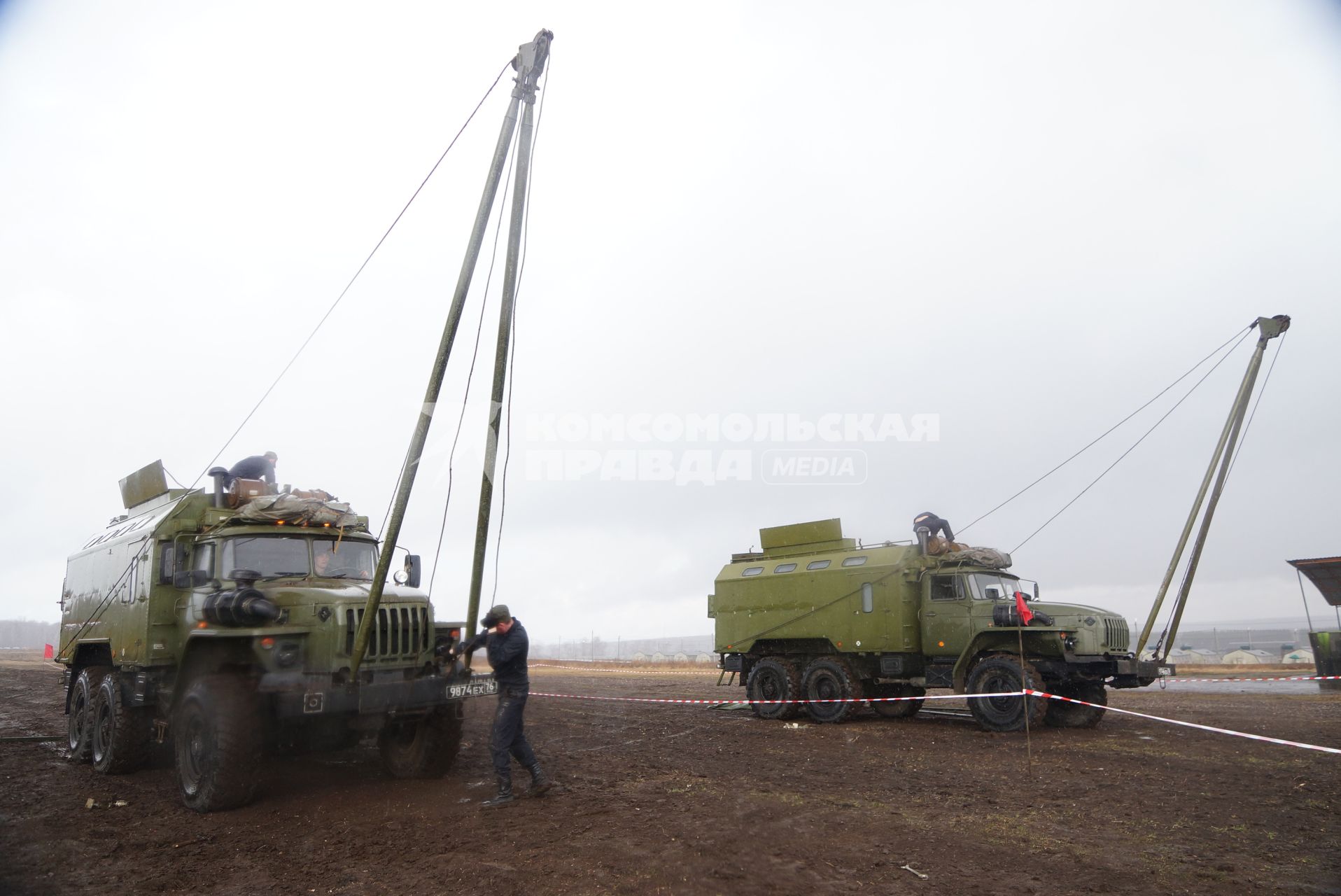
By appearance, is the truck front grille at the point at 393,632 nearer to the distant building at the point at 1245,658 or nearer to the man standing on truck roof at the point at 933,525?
the man standing on truck roof at the point at 933,525

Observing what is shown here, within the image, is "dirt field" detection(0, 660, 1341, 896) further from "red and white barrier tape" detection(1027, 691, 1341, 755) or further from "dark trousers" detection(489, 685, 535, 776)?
"dark trousers" detection(489, 685, 535, 776)

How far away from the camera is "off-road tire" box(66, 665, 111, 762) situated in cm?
1034

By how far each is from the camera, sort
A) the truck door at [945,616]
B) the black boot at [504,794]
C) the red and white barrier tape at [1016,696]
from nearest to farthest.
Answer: the black boot at [504,794]
the red and white barrier tape at [1016,696]
the truck door at [945,616]

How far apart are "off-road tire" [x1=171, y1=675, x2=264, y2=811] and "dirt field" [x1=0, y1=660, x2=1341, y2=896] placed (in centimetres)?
23

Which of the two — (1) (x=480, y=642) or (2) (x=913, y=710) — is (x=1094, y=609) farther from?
(1) (x=480, y=642)

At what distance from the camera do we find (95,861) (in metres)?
6.24

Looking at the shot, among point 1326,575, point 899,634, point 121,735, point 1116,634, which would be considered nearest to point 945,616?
point 899,634

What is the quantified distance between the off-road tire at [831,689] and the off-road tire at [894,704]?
74cm

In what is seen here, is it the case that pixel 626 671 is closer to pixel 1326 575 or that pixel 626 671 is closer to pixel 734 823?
pixel 1326 575

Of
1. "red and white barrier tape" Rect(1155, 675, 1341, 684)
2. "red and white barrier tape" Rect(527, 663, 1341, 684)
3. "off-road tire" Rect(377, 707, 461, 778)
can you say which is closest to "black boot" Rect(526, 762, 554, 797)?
"off-road tire" Rect(377, 707, 461, 778)

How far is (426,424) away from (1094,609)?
429 inches

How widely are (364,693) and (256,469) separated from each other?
442 cm

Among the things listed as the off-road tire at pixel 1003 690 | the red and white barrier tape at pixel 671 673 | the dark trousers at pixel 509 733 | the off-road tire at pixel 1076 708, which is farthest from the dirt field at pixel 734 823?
the red and white barrier tape at pixel 671 673

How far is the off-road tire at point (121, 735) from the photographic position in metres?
9.47
